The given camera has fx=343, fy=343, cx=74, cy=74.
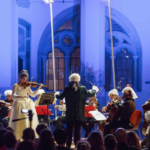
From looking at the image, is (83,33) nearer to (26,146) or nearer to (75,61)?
(75,61)

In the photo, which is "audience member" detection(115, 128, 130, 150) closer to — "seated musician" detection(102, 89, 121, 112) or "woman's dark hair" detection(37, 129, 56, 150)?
"woman's dark hair" detection(37, 129, 56, 150)

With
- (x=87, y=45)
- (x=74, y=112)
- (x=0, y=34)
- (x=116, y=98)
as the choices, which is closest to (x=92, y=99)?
(x=116, y=98)

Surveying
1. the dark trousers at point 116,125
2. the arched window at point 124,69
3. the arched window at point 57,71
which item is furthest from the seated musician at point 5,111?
the arched window at point 124,69

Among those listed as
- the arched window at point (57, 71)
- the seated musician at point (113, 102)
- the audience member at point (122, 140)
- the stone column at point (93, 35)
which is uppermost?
the stone column at point (93, 35)

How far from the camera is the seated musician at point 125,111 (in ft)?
22.1

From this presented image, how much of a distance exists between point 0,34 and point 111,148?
7.33 metres

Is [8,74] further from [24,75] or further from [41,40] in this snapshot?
[24,75]

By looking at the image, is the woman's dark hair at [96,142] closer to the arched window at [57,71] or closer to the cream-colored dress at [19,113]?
the cream-colored dress at [19,113]

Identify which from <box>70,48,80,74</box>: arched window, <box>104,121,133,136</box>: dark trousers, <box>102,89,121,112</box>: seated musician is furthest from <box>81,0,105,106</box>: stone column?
<box>104,121,133,136</box>: dark trousers

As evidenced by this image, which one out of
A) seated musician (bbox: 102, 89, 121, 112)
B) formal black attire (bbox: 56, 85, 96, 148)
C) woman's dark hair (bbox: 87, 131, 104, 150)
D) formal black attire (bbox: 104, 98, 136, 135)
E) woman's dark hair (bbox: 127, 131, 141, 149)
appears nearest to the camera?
woman's dark hair (bbox: 87, 131, 104, 150)

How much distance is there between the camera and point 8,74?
10672 millimetres

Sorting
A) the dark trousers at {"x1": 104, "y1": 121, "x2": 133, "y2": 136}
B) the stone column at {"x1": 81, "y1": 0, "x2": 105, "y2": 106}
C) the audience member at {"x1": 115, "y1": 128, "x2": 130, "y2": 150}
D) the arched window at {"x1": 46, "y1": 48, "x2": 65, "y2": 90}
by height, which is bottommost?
the dark trousers at {"x1": 104, "y1": 121, "x2": 133, "y2": 136}

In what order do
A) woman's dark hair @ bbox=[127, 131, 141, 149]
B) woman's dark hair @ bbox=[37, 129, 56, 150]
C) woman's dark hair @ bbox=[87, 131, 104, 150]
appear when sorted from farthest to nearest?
woman's dark hair @ bbox=[127, 131, 141, 149]
woman's dark hair @ bbox=[87, 131, 104, 150]
woman's dark hair @ bbox=[37, 129, 56, 150]

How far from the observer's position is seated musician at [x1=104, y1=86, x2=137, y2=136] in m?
6.73
